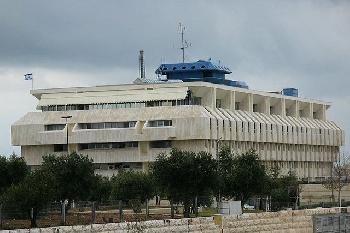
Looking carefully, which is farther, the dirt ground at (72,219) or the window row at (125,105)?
the window row at (125,105)

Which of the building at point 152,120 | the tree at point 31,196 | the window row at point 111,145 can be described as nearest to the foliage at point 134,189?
the tree at point 31,196

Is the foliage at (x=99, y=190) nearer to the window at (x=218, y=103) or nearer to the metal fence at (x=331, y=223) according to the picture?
the metal fence at (x=331, y=223)

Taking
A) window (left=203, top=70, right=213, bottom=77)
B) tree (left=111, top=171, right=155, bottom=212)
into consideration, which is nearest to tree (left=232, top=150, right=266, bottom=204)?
tree (left=111, top=171, right=155, bottom=212)

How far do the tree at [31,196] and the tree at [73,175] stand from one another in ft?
55.5

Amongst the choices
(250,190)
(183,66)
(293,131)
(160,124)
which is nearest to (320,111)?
(293,131)

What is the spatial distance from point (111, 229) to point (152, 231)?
345 cm

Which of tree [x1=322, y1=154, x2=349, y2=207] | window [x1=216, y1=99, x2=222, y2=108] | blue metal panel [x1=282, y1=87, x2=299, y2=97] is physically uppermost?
blue metal panel [x1=282, y1=87, x2=299, y2=97]

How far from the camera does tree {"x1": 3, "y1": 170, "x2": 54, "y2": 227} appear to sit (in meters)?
50.3

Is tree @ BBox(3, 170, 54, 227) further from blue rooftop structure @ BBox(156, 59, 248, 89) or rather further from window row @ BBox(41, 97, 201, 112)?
blue rooftop structure @ BBox(156, 59, 248, 89)

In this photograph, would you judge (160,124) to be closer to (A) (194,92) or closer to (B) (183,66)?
(A) (194,92)

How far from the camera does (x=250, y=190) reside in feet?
262

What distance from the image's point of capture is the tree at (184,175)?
228 ft

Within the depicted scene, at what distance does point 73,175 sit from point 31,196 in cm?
2203

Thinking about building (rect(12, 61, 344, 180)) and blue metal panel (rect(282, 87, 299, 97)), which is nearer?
building (rect(12, 61, 344, 180))
